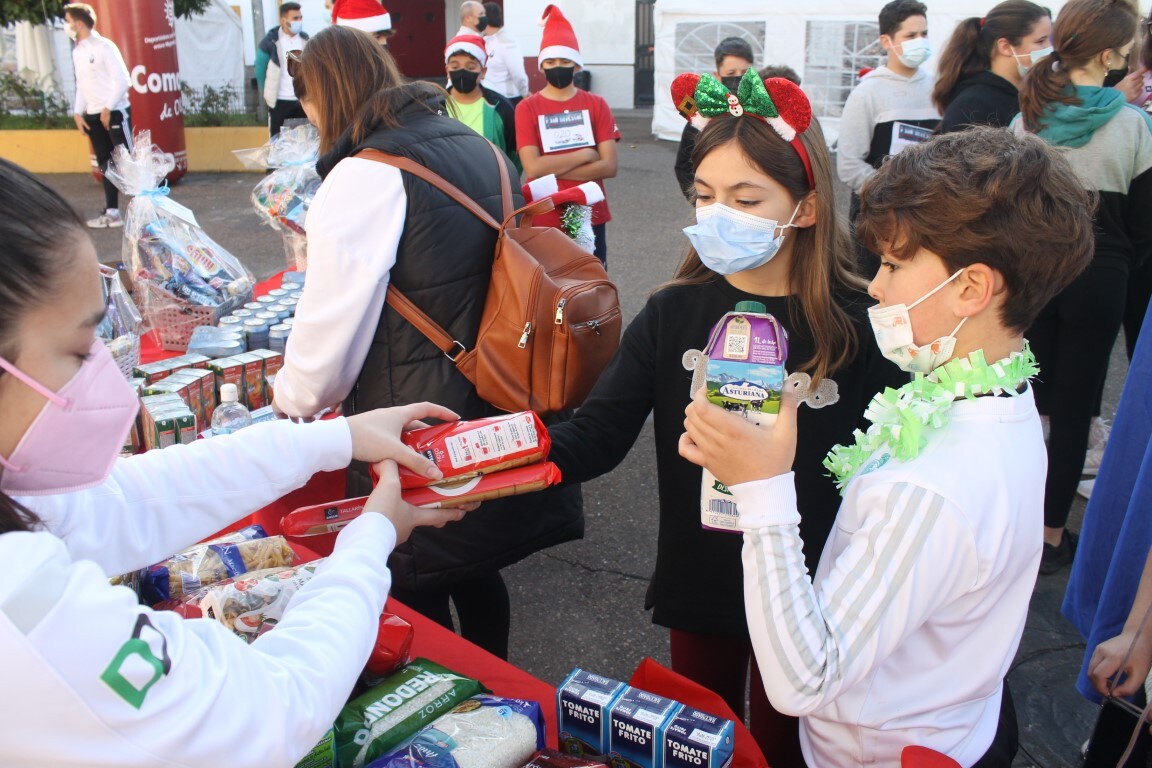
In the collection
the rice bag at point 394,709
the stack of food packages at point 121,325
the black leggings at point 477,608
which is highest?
the stack of food packages at point 121,325

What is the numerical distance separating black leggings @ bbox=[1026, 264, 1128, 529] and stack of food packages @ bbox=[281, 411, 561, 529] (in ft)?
8.43

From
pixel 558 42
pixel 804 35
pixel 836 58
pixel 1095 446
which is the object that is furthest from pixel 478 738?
pixel 804 35

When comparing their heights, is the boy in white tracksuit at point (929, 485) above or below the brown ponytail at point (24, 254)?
below

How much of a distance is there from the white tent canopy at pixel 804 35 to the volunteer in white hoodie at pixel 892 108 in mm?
6805

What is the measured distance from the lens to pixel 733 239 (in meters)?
1.85

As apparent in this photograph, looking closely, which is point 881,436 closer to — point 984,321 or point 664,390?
point 984,321

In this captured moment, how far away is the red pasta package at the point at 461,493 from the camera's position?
1.64 meters

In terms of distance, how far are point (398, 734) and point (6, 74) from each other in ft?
46.2

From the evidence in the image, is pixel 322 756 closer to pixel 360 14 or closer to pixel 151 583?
pixel 151 583

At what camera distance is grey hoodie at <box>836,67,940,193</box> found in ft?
14.9

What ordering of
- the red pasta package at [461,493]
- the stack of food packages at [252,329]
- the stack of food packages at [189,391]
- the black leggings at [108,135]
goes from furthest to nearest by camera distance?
1. the black leggings at [108,135]
2. the stack of food packages at [252,329]
3. the stack of food packages at [189,391]
4. the red pasta package at [461,493]

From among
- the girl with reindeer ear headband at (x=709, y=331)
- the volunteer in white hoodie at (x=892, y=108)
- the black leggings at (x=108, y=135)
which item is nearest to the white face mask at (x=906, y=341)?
the girl with reindeer ear headband at (x=709, y=331)

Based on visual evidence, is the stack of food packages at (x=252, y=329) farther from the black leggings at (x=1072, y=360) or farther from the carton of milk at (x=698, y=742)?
the black leggings at (x=1072, y=360)

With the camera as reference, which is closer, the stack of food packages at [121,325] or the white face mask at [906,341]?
the white face mask at [906,341]
